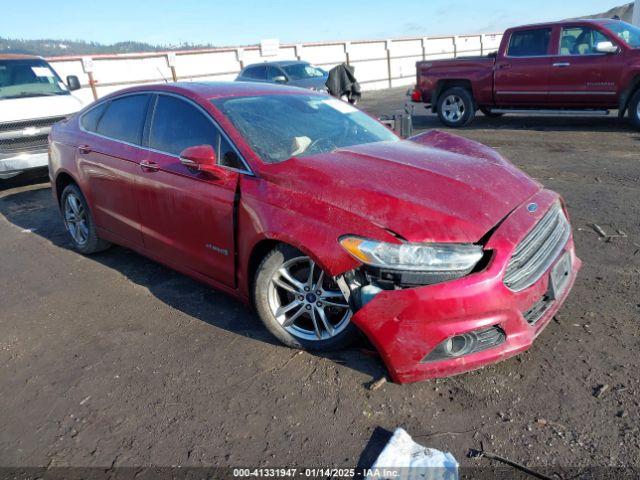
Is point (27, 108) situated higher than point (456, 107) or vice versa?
point (27, 108)

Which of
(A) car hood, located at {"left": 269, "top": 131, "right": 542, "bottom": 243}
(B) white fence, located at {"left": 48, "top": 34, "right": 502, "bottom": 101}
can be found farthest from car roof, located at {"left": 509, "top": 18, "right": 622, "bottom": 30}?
(B) white fence, located at {"left": 48, "top": 34, "right": 502, "bottom": 101}

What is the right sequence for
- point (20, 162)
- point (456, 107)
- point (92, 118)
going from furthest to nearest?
point (456, 107) < point (20, 162) < point (92, 118)

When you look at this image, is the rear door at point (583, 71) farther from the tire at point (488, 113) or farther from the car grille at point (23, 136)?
the car grille at point (23, 136)

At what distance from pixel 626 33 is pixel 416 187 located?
9.00 meters

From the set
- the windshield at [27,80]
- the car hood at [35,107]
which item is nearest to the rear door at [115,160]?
the car hood at [35,107]

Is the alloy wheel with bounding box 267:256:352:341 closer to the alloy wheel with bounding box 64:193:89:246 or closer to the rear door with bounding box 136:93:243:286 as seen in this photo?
the rear door with bounding box 136:93:243:286

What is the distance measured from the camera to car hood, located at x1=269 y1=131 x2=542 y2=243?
2719 mm

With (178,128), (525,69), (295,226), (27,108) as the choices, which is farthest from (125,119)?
(525,69)

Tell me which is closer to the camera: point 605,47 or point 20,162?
point 20,162

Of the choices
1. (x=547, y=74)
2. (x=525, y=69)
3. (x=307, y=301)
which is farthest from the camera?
(x=525, y=69)

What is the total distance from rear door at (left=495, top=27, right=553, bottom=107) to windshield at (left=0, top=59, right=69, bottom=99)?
27.5 ft

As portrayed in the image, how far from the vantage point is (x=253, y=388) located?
2.94 metres

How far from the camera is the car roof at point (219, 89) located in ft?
12.9

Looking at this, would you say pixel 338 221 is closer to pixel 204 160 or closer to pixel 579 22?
pixel 204 160
